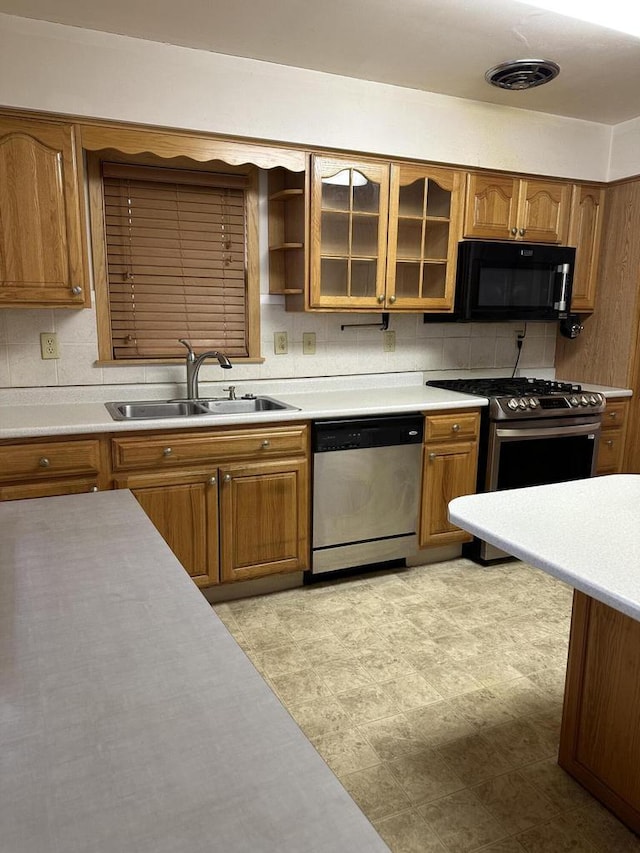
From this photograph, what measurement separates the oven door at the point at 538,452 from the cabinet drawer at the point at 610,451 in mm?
272

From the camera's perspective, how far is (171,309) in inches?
126

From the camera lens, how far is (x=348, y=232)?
3.18 m

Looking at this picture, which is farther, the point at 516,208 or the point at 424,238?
the point at 516,208

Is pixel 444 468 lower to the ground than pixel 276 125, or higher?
lower

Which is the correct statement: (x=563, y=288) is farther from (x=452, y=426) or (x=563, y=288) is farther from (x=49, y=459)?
(x=49, y=459)

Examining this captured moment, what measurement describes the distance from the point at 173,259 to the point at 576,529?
8.00 ft

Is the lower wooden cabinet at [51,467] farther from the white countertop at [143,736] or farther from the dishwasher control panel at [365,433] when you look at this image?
the white countertop at [143,736]

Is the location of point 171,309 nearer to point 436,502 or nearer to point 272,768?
point 436,502

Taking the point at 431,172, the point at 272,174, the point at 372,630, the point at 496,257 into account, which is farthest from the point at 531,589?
the point at 272,174

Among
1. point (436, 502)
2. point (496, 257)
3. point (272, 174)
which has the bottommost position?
point (436, 502)

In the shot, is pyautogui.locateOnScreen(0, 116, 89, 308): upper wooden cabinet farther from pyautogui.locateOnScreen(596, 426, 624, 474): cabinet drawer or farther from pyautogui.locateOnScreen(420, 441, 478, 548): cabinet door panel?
pyautogui.locateOnScreen(596, 426, 624, 474): cabinet drawer

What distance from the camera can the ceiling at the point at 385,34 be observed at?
2348 millimetres

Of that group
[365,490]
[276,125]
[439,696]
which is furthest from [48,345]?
[439,696]

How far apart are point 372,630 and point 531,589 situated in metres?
0.94
